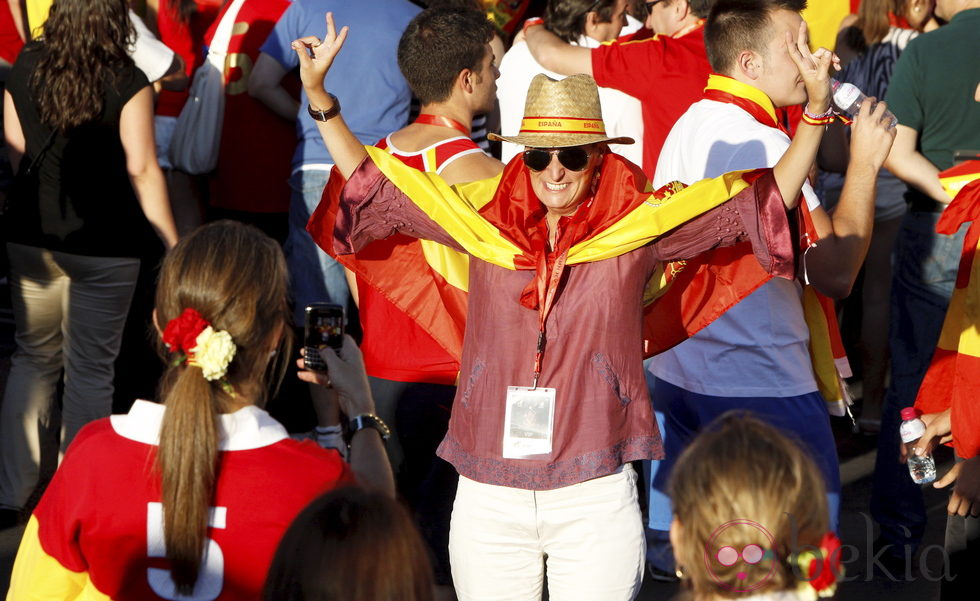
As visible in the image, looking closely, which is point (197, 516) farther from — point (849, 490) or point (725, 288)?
point (849, 490)

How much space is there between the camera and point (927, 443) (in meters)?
3.67

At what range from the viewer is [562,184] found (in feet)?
10.9

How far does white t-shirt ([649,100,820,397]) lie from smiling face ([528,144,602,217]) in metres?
0.69

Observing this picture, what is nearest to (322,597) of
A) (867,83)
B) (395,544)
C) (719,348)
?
(395,544)

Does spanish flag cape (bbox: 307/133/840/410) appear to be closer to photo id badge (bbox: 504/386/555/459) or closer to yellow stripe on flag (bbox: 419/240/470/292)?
yellow stripe on flag (bbox: 419/240/470/292)

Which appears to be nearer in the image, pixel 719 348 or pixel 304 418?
pixel 719 348

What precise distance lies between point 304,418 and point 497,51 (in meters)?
1.96

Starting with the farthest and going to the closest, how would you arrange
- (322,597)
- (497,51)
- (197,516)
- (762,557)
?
(497,51)
(197,516)
(762,557)
(322,597)

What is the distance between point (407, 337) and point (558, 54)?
5.78ft

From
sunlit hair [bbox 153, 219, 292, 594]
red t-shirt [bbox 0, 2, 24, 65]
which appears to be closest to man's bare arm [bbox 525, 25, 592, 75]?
sunlit hair [bbox 153, 219, 292, 594]

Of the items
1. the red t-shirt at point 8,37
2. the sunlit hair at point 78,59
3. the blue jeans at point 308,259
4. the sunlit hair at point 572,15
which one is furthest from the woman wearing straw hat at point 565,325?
the red t-shirt at point 8,37

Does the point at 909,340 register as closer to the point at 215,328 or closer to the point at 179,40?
the point at 215,328


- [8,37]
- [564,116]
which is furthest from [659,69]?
[8,37]

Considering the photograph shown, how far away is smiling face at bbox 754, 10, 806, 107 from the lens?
3967 millimetres
